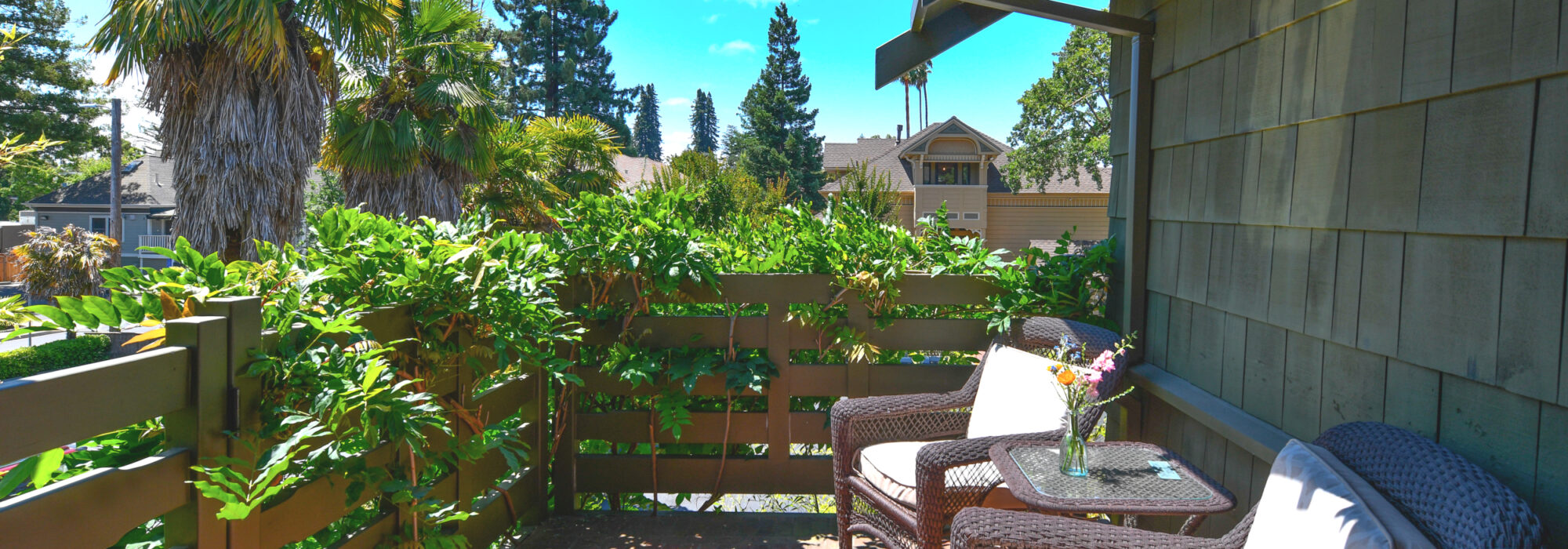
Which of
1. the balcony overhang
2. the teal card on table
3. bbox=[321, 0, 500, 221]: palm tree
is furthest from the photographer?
bbox=[321, 0, 500, 221]: palm tree

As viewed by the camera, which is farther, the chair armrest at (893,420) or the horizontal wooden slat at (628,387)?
the horizontal wooden slat at (628,387)

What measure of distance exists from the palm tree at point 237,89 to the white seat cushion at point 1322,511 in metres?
7.95

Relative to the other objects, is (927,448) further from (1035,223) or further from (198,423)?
(1035,223)


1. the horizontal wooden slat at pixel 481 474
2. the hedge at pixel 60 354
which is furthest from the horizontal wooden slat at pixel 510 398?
the hedge at pixel 60 354

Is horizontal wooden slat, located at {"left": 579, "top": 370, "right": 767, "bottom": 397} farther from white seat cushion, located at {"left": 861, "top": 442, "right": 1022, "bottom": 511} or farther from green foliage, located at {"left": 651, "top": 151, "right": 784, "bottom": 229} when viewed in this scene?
green foliage, located at {"left": 651, "top": 151, "right": 784, "bottom": 229}

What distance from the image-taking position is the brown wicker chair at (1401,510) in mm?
961

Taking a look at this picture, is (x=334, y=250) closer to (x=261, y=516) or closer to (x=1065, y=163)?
(x=261, y=516)

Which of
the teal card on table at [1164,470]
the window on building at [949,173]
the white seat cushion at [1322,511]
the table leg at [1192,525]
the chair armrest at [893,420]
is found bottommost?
the table leg at [1192,525]

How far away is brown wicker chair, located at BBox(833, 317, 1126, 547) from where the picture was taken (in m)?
1.86

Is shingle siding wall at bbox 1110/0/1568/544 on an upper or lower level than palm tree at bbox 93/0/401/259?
lower

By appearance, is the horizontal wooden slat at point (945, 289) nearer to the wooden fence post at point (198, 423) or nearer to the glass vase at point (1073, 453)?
the glass vase at point (1073, 453)

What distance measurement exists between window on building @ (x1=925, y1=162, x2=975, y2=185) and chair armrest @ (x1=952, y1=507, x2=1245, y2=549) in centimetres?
2009

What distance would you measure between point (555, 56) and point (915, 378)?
26.4 metres

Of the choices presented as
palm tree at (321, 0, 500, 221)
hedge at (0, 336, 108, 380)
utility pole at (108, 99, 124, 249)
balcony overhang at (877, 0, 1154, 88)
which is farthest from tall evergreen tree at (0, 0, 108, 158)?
balcony overhang at (877, 0, 1154, 88)
